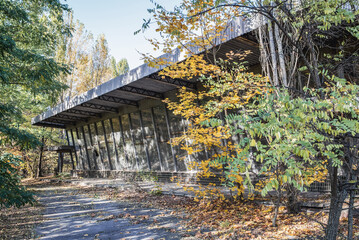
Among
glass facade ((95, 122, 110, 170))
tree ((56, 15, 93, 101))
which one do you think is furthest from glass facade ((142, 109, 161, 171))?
tree ((56, 15, 93, 101))

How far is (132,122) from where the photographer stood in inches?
668

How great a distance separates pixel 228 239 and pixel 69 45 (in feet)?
77.7

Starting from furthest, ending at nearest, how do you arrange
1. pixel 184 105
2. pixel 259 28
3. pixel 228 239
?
pixel 184 105 → pixel 259 28 → pixel 228 239

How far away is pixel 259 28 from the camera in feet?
22.2

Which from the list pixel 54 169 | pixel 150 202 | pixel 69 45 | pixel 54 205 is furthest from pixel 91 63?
pixel 150 202

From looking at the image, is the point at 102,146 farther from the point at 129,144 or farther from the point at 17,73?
the point at 17,73

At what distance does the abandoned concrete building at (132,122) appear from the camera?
446 inches

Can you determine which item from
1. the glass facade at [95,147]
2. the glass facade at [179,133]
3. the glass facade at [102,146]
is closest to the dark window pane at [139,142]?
the glass facade at [179,133]

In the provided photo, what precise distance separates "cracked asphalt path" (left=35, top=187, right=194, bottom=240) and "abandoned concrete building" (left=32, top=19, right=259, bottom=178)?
124 inches

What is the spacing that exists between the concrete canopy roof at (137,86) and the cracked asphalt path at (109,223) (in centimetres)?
513

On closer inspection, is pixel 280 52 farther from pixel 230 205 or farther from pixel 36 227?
pixel 36 227

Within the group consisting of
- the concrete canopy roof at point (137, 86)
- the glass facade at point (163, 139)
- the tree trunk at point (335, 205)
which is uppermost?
the concrete canopy roof at point (137, 86)

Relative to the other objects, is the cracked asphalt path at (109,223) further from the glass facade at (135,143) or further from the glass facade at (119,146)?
the glass facade at (119,146)

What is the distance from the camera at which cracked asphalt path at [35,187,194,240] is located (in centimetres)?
642
